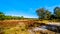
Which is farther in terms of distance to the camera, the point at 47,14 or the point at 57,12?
the point at 47,14

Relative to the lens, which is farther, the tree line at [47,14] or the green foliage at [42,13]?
the green foliage at [42,13]

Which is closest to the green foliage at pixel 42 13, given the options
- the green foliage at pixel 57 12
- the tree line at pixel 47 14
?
the tree line at pixel 47 14

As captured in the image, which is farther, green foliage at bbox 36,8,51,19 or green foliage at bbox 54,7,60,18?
green foliage at bbox 36,8,51,19

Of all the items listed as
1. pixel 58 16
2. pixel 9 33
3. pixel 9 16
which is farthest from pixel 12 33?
pixel 58 16

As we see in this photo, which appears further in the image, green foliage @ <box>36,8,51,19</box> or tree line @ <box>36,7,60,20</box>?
green foliage @ <box>36,8,51,19</box>

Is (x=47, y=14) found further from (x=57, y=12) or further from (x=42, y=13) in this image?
(x=57, y=12)

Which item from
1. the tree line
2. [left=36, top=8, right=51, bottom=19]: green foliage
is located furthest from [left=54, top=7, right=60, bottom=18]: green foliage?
[left=36, top=8, right=51, bottom=19]: green foliage

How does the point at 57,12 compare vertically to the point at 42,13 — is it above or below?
above

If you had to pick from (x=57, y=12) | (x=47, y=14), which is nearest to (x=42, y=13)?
(x=47, y=14)

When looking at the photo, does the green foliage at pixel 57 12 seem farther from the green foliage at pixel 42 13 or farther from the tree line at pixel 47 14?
the green foliage at pixel 42 13

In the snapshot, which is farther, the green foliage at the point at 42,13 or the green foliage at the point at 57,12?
the green foliage at the point at 42,13

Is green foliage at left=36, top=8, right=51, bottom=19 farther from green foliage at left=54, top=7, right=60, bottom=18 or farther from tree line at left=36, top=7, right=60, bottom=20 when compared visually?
green foliage at left=54, top=7, right=60, bottom=18

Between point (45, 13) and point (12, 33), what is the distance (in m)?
65.1

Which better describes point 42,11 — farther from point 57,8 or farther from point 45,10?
point 57,8
